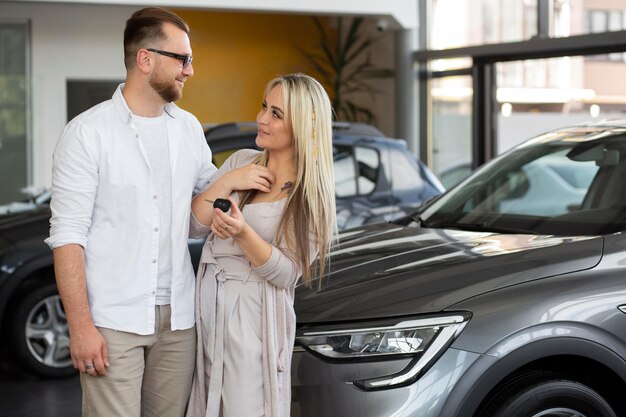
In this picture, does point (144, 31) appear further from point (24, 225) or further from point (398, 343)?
point (24, 225)

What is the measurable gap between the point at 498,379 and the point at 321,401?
1.81 ft

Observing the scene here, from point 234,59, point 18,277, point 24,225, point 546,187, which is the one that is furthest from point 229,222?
point 234,59

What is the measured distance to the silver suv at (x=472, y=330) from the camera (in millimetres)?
3037

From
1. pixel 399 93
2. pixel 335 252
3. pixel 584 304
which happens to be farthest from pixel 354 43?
pixel 584 304

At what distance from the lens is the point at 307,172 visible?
9.40 feet

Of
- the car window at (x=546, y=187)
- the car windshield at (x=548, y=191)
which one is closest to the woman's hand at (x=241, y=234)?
the car windshield at (x=548, y=191)

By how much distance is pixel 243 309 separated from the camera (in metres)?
2.91

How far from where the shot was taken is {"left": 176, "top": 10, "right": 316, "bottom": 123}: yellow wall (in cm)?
1251

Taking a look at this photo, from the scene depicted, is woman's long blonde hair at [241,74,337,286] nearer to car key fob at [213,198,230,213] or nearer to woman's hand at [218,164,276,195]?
woman's hand at [218,164,276,195]

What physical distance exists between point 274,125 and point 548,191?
237 centimetres

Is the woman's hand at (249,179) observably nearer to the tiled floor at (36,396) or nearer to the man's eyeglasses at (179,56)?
the man's eyeglasses at (179,56)

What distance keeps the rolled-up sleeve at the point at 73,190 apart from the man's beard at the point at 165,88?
0.24 meters

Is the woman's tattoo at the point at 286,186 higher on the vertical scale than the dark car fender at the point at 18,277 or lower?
higher

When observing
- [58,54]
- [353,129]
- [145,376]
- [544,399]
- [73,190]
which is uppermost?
[58,54]
